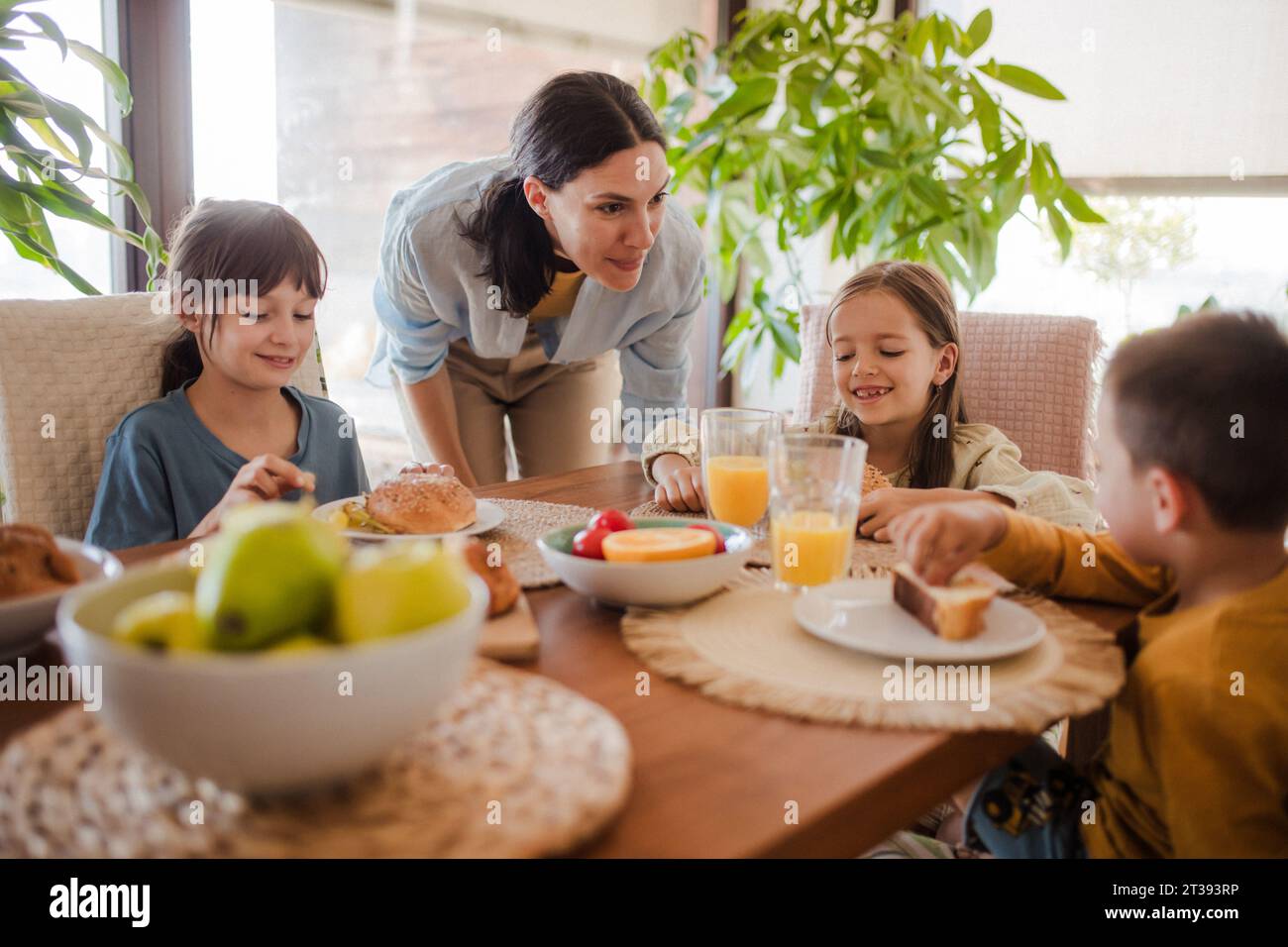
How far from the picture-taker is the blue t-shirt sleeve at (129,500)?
4.58 ft

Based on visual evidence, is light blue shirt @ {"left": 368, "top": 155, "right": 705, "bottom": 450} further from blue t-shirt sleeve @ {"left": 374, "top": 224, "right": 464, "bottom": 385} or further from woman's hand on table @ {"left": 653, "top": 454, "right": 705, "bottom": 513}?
woman's hand on table @ {"left": 653, "top": 454, "right": 705, "bottom": 513}

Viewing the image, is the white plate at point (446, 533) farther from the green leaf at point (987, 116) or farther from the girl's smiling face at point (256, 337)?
the green leaf at point (987, 116)

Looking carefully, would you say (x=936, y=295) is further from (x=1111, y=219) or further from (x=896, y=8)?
(x=896, y=8)

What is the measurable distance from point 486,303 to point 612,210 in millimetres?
382

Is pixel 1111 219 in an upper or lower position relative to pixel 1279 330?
upper

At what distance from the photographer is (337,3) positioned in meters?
2.79

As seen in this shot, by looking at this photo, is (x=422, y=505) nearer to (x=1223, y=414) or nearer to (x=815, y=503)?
(x=815, y=503)

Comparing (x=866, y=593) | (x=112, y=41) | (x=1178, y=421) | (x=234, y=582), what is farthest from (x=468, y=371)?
(x=234, y=582)

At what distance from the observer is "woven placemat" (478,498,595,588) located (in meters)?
1.10

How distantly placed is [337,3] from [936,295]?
1.91m

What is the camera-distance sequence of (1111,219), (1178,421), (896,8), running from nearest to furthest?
(1178,421)
(1111,219)
(896,8)

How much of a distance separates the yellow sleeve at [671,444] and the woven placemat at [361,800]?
908 millimetres
